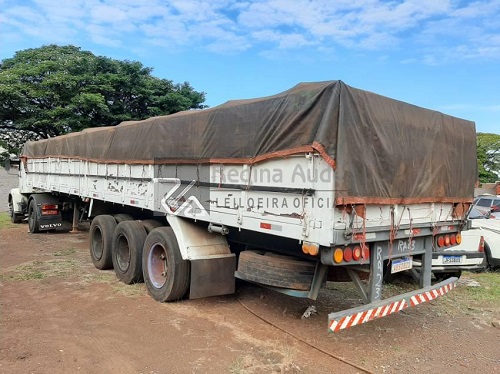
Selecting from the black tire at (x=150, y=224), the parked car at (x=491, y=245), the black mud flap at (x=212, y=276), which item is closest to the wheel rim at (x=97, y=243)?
the black tire at (x=150, y=224)

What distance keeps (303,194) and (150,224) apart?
12.3ft

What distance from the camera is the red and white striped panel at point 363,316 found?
12.1 ft

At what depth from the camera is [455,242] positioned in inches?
212

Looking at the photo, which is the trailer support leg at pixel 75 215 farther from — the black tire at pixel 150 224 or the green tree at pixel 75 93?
the green tree at pixel 75 93

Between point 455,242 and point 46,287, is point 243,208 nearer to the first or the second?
point 455,242

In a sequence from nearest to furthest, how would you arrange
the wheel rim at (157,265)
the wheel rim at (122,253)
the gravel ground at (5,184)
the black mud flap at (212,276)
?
the black mud flap at (212,276) → the wheel rim at (157,265) → the wheel rim at (122,253) → the gravel ground at (5,184)

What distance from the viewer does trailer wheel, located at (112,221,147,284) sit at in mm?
6590

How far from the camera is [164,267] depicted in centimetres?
614

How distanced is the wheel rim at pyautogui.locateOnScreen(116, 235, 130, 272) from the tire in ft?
3.03

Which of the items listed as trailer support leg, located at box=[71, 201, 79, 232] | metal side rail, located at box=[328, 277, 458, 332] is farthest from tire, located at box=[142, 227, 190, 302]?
trailer support leg, located at box=[71, 201, 79, 232]

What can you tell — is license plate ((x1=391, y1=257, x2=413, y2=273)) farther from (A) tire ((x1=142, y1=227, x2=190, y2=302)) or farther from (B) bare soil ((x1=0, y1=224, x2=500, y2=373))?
(A) tire ((x1=142, y1=227, x2=190, y2=302))

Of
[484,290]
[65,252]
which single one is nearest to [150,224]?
[65,252]

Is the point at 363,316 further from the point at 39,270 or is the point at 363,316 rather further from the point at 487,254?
the point at 39,270

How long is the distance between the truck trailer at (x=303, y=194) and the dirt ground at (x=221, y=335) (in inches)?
18.7
